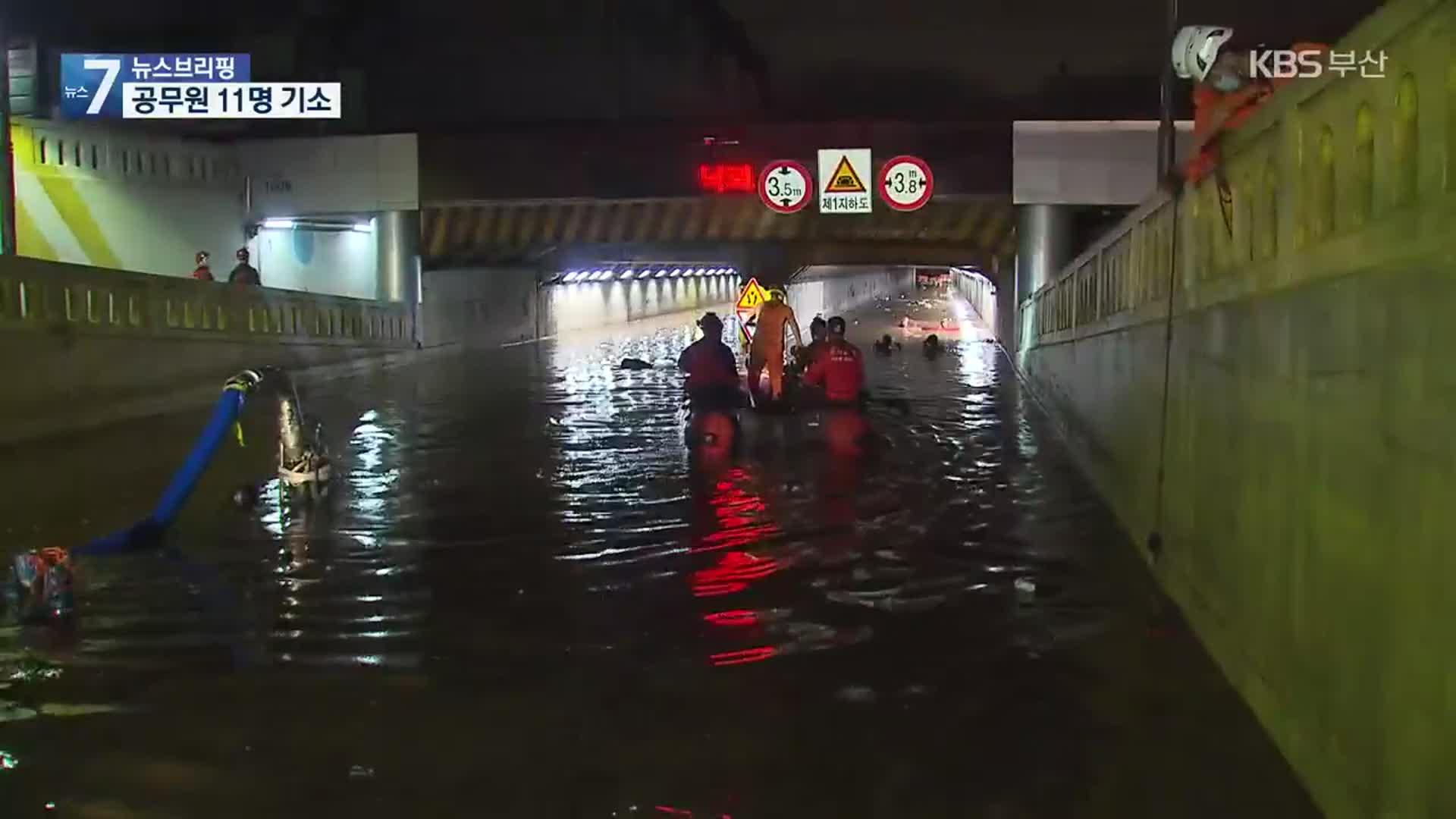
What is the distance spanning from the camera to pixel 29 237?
24234mm

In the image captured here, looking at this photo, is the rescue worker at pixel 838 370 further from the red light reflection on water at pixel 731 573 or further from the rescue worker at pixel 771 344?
the red light reflection on water at pixel 731 573

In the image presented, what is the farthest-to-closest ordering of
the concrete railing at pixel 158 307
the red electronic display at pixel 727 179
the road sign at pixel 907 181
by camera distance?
1. the red electronic display at pixel 727 179
2. the road sign at pixel 907 181
3. the concrete railing at pixel 158 307

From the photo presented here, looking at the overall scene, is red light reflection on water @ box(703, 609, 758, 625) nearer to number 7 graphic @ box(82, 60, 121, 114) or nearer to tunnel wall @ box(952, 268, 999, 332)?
Answer: number 7 graphic @ box(82, 60, 121, 114)

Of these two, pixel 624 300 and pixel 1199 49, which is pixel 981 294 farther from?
pixel 1199 49

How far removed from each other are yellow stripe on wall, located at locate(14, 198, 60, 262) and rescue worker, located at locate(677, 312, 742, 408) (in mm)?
12967

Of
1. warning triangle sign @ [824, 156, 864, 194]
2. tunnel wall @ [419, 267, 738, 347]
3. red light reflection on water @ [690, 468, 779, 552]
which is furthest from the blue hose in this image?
tunnel wall @ [419, 267, 738, 347]

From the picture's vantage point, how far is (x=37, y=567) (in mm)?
6949

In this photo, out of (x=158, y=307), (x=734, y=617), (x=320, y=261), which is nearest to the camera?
(x=734, y=617)

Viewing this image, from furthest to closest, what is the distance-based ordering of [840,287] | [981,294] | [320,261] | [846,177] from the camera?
[840,287] → [981,294] → [320,261] → [846,177]

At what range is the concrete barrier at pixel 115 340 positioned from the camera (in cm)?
1409

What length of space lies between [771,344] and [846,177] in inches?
475

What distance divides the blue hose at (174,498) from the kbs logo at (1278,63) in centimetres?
656

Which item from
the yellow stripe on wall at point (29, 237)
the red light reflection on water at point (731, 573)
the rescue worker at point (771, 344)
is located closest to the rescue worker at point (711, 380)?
the rescue worker at point (771, 344)

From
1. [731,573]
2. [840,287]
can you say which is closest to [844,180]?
[731,573]
